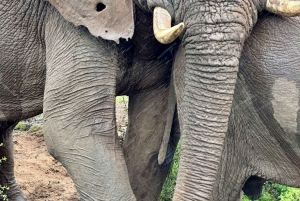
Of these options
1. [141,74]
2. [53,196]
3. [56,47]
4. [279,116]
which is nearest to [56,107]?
[56,47]

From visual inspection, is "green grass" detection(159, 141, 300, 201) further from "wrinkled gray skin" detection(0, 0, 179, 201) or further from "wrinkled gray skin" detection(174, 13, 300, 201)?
"wrinkled gray skin" detection(0, 0, 179, 201)

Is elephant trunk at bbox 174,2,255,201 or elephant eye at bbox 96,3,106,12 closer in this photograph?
elephant trunk at bbox 174,2,255,201

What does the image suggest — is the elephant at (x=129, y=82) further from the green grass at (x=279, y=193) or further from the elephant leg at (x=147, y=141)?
the green grass at (x=279, y=193)

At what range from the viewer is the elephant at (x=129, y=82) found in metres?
3.59

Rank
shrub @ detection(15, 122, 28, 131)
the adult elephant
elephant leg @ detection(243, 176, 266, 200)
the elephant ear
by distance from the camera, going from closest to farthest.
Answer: the adult elephant
the elephant ear
elephant leg @ detection(243, 176, 266, 200)
shrub @ detection(15, 122, 28, 131)

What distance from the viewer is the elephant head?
3.53 m

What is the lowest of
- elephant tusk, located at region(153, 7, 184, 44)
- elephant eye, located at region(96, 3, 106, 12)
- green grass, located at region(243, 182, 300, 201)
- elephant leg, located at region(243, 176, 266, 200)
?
green grass, located at region(243, 182, 300, 201)

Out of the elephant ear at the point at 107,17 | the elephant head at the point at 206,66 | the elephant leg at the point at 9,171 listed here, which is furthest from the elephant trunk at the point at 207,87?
the elephant leg at the point at 9,171

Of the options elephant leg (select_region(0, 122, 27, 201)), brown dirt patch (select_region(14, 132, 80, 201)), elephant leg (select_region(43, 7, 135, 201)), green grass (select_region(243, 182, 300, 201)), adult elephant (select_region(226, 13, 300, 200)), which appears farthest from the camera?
brown dirt patch (select_region(14, 132, 80, 201))

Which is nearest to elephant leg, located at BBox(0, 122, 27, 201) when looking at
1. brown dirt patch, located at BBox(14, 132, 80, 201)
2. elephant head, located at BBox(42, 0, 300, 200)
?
brown dirt patch, located at BBox(14, 132, 80, 201)

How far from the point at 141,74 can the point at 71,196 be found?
6.35ft

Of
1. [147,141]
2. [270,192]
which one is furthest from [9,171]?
[270,192]

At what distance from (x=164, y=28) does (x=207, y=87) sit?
376 millimetres

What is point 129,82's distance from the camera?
448 centimetres
